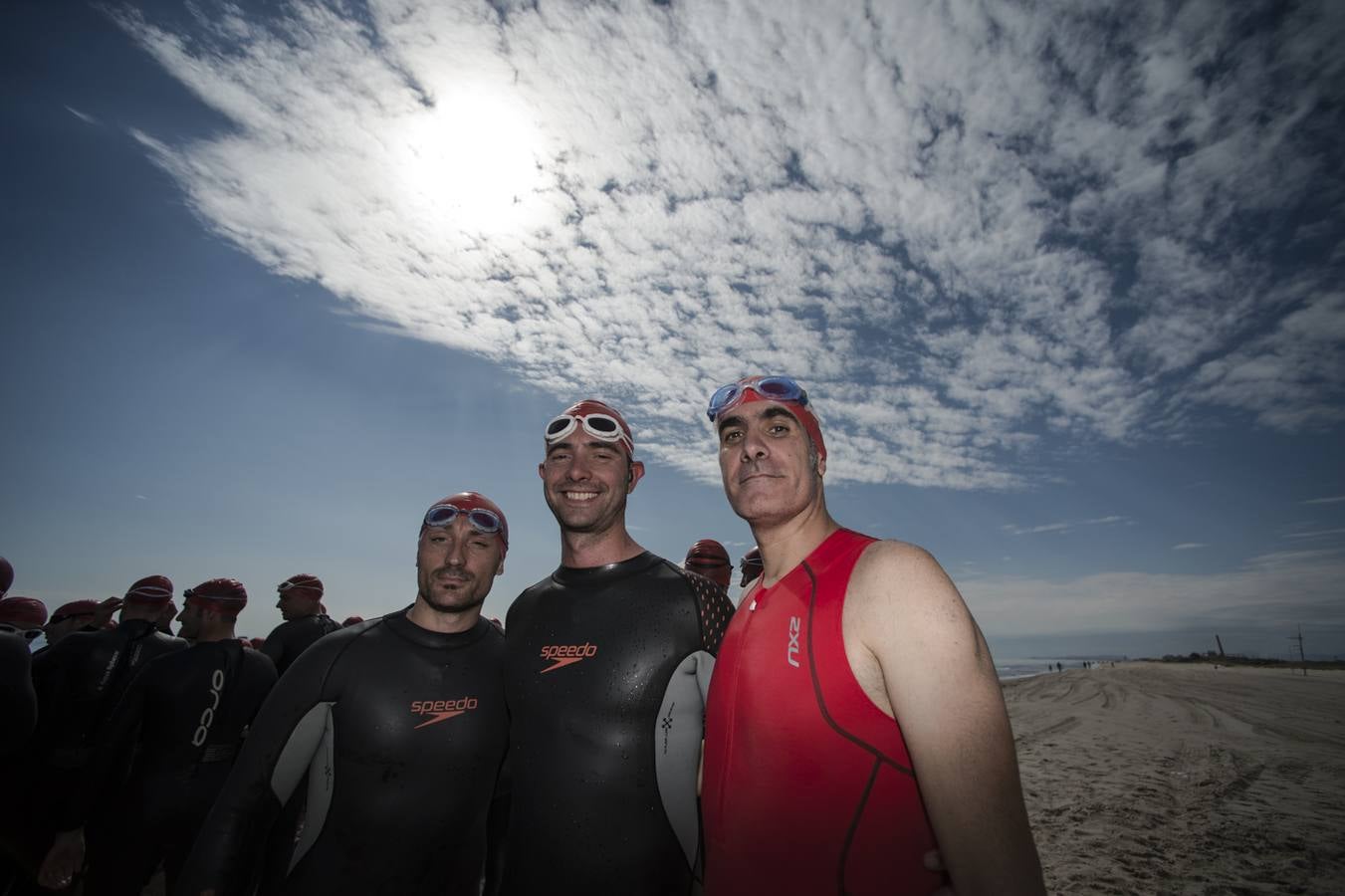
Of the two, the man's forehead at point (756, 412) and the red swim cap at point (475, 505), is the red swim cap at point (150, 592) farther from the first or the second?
the man's forehead at point (756, 412)

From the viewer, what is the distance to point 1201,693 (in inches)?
1085

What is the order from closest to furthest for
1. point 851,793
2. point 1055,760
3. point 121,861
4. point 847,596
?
point 851,793
point 847,596
point 121,861
point 1055,760

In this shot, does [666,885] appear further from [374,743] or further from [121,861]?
[121,861]

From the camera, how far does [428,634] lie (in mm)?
3596

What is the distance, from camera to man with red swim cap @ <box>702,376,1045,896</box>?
4.57ft

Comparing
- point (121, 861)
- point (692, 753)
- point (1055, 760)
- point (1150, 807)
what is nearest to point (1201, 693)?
point (1055, 760)

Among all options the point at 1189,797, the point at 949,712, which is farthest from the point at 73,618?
the point at 1189,797

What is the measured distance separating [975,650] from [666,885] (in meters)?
2.17

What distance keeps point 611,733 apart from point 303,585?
361 inches

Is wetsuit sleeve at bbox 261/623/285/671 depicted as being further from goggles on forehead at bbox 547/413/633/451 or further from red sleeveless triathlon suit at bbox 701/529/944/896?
red sleeveless triathlon suit at bbox 701/529/944/896

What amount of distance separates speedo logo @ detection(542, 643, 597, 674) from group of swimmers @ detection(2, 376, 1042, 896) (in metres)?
0.01

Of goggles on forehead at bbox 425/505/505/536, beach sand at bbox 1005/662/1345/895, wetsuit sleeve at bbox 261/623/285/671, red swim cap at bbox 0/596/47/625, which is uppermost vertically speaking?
goggles on forehead at bbox 425/505/505/536

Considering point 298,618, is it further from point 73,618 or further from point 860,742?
point 860,742

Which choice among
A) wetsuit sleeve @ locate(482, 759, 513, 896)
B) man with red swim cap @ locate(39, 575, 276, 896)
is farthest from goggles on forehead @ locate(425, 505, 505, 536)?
man with red swim cap @ locate(39, 575, 276, 896)
